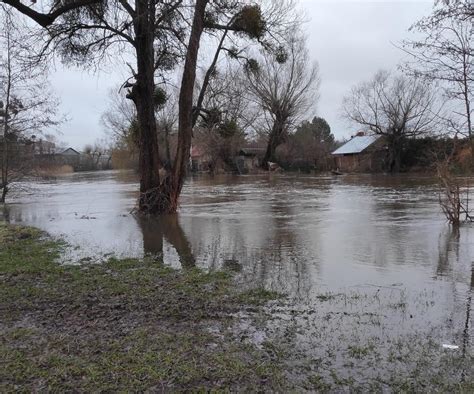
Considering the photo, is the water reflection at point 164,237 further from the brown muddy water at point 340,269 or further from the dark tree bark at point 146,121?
the dark tree bark at point 146,121

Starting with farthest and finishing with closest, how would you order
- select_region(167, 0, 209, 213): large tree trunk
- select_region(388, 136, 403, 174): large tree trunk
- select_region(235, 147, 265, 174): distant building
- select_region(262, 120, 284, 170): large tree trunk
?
select_region(235, 147, 265, 174): distant building, select_region(262, 120, 284, 170): large tree trunk, select_region(388, 136, 403, 174): large tree trunk, select_region(167, 0, 209, 213): large tree trunk

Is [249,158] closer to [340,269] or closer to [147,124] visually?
[147,124]

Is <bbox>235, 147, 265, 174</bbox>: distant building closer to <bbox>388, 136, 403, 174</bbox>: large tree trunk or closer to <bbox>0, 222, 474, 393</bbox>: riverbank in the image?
<bbox>388, 136, 403, 174</bbox>: large tree trunk

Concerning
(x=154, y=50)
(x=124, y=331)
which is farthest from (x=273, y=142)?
(x=124, y=331)

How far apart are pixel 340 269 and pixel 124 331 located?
164 inches

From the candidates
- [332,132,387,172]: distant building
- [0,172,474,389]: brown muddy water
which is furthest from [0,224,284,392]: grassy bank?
[332,132,387,172]: distant building

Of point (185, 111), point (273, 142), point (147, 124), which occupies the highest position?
point (273, 142)

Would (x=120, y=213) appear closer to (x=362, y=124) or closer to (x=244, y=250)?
(x=244, y=250)

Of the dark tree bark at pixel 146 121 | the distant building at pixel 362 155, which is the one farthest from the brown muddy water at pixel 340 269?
the distant building at pixel 362 155

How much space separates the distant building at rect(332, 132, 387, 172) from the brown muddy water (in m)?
36.3

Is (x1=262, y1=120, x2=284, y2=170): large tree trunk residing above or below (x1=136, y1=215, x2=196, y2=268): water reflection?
above

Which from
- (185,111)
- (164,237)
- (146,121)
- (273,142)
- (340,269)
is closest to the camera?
(340,269)

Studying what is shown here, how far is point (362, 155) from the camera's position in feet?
181

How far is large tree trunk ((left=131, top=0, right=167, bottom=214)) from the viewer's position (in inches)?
617
